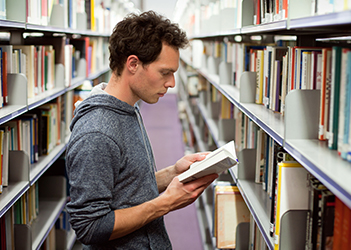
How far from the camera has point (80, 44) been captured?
4277mm

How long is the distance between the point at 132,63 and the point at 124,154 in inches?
14.1

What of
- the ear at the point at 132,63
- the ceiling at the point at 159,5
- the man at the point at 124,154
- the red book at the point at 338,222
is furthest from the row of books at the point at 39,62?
the ceiling at the point at 159,5

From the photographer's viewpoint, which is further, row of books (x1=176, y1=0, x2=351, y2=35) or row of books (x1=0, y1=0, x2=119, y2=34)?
row of books (x1=0, y1=0, x2=119, y2=34)

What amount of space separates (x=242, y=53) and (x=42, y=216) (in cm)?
175

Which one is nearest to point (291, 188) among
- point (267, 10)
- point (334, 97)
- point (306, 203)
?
point (306, 203)

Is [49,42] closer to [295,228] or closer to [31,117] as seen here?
[31,117]

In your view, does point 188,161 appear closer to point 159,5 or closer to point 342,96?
point 342,96

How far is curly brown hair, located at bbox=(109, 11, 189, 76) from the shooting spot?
1527 mm

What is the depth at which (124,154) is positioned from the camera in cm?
148

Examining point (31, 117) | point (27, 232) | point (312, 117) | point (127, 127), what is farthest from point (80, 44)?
point (312, 117)

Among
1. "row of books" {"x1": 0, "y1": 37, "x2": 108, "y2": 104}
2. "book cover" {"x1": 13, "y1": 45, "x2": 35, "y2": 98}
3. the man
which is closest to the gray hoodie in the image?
the man

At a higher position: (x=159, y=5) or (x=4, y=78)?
(x=159, y=5)

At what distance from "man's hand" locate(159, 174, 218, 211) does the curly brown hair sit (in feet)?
1.65

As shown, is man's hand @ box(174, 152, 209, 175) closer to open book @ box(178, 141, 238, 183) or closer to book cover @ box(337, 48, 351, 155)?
open book @ box(178, 141, 238, 183)
